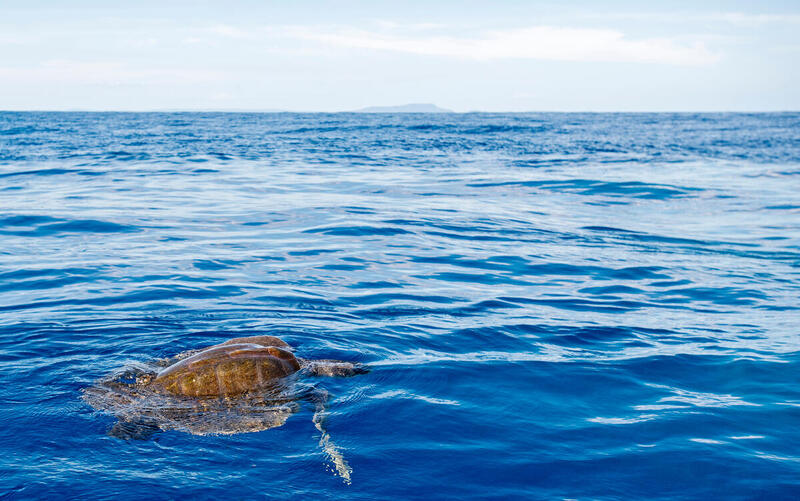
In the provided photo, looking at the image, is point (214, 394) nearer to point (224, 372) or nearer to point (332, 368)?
point (224, 372)

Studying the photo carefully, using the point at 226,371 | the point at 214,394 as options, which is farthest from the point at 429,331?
the point at 214,394

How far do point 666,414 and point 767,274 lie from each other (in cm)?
721

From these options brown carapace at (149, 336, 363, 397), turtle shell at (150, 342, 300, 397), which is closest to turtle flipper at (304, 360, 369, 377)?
brown carapace at (149, 336, 363, 397)

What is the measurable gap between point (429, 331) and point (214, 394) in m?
3.26

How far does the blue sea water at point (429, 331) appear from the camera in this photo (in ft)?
17.6

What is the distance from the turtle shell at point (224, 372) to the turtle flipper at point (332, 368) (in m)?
0.45

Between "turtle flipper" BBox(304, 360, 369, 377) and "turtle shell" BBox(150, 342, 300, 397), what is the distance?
0.45 metres

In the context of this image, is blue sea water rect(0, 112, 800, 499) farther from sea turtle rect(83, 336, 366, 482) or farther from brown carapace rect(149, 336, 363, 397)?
brown carapace rect(149, 336, 363, 397)

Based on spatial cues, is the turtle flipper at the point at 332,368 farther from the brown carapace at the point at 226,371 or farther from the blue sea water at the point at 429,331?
the brown carapace at the point at 226,371

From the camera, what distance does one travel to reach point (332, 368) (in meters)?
7.06

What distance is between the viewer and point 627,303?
1040cm

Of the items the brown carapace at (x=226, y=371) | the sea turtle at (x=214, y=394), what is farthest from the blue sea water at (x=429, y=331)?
the brown carapace at (x=226, y=371)

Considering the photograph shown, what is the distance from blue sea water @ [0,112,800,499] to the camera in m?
5.36

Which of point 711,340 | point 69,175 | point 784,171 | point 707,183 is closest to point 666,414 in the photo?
point 711,340
